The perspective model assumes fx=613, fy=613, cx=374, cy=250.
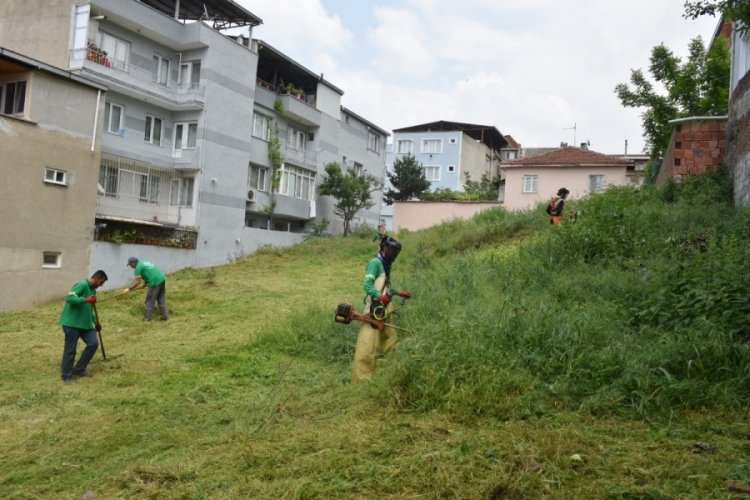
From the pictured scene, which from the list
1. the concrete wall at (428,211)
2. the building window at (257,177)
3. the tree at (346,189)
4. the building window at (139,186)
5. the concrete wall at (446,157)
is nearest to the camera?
the building window at (139,186)

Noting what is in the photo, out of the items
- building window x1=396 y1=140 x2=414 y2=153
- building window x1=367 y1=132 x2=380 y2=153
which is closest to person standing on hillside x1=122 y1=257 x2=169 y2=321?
building window x1=367 y1=132 x2=380 y2=153

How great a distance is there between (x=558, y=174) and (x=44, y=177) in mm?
21126

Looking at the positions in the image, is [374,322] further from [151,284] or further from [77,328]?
[151,284]

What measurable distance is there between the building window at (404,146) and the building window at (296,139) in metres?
22.2

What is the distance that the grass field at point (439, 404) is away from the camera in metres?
4.17

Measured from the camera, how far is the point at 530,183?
28578 millimetres

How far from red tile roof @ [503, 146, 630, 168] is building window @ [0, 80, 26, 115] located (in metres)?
19.7

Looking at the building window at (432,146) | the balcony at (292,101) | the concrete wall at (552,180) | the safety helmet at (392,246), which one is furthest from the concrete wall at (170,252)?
the building window at (432,146)

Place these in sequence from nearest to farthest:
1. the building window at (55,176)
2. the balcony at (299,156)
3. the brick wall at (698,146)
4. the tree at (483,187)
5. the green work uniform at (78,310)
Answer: the green work uniform at (78,310), the brick wall at (698,146), the building window at (55,176), the balcony at (299,156), the tree at (483,187)

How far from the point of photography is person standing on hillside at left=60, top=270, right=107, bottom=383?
848 centimetres

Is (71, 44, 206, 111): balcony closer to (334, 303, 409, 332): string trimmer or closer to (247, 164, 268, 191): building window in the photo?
(247, 164, 268, 191): building window

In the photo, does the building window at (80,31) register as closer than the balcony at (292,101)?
Yes

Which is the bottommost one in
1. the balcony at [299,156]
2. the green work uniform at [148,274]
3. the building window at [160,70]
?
the green work uniform at [148,274]

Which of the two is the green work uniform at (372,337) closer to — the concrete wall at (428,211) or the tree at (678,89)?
the tree at (678,89)
